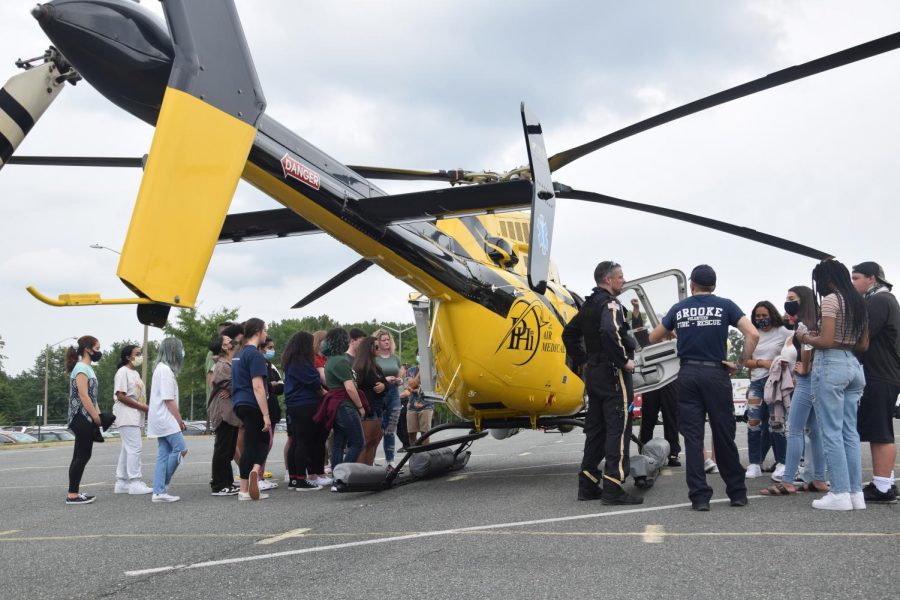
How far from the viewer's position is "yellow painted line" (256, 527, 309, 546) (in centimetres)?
499

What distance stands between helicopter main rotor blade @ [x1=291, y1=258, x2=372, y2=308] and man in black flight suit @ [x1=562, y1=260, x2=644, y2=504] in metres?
3.23

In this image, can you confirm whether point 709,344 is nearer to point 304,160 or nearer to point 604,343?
point 604,343

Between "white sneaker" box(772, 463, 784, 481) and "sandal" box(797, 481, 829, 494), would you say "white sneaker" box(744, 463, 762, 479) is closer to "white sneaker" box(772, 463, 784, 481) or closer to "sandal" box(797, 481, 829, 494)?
"white sneaker" box(772, 463, 784, 481)

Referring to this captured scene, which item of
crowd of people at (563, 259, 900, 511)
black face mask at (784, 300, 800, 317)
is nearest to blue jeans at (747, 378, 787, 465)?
crowd of people at (563, 259, 900, 511)

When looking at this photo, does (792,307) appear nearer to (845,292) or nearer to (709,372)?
(845,292)

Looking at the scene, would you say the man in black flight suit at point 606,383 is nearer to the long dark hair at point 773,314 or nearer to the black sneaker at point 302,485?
the long dark hair at point 773,314

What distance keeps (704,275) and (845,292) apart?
105 cm

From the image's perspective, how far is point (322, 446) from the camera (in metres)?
8.84

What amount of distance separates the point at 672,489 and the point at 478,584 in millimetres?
3871

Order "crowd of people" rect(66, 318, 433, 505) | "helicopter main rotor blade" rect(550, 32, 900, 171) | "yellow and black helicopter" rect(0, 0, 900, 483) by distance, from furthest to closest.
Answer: "crowd of people" rect(66, 318, 433, 505) → "helicopter main rotor blade" rect(550, 32, 900, 171) → "yellow and black helicopter" rect(0, 0, 900, 483)

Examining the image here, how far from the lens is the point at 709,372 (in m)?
6.05

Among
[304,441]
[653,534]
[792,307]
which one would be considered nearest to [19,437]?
[304,441]

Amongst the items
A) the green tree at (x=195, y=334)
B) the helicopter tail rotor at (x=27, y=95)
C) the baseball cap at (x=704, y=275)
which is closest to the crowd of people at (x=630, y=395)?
the baseball cap at (x=704, y=275)

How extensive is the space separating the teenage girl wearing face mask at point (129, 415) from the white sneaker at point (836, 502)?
6.50m
